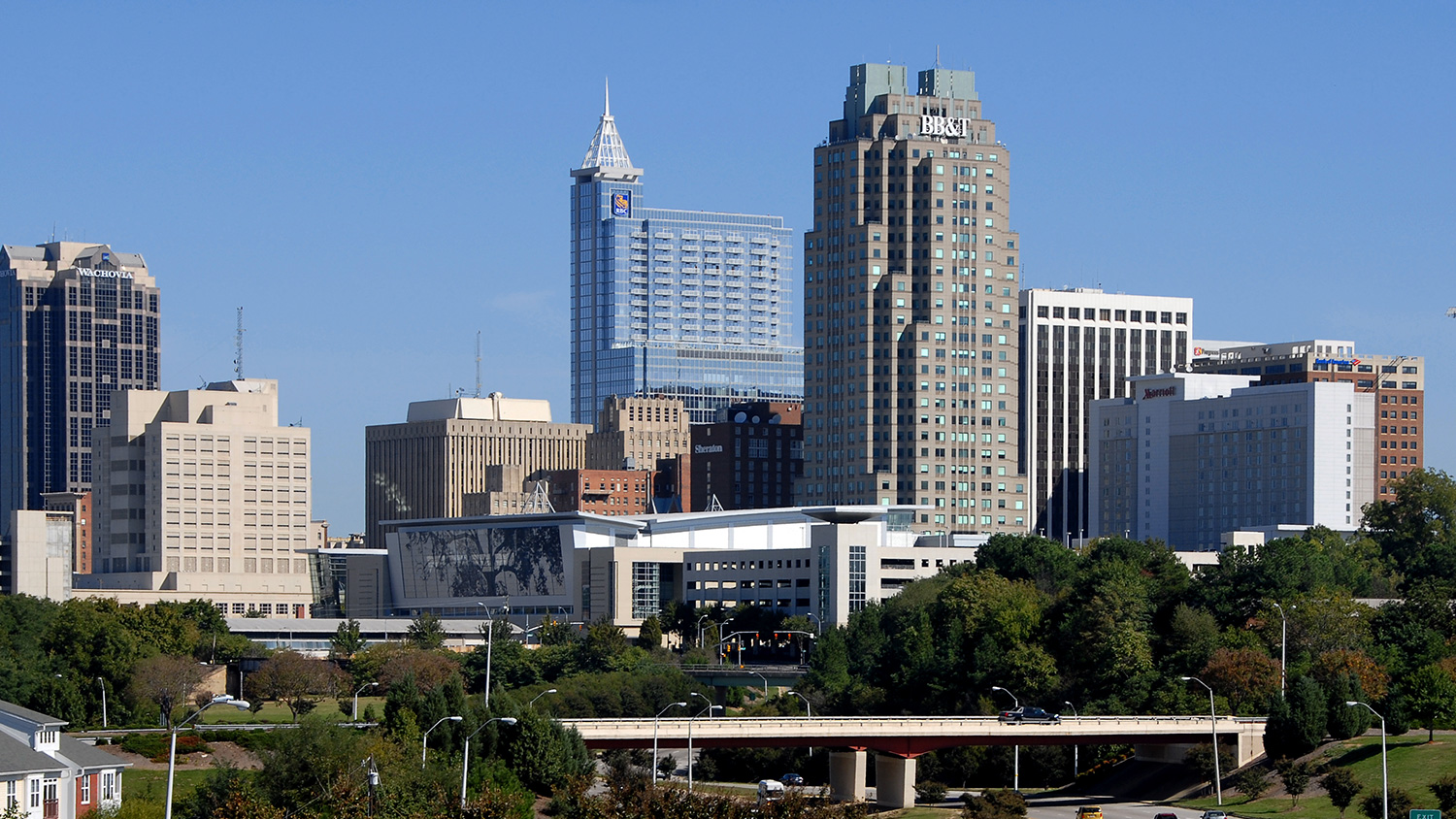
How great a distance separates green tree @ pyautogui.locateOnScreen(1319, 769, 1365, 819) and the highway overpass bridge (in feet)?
50.2

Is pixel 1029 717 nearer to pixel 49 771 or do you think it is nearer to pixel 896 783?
pixel 896 783

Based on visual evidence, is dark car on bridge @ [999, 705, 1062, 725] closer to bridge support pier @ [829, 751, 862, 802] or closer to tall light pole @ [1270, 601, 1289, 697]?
bridge support pier @ [829, 751, 862, 802]

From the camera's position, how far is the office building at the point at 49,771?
114438mm

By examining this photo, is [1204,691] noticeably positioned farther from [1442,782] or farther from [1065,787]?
[1442,782]

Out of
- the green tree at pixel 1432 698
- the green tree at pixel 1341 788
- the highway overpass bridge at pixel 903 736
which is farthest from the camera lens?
the green tree at pixel 1432 698

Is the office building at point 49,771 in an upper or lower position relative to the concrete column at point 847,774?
upper

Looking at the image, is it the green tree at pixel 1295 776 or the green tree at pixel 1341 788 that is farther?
Result: the green tree at pixel 1295 776

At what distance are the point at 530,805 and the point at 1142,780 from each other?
57.1 m

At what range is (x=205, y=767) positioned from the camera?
160m

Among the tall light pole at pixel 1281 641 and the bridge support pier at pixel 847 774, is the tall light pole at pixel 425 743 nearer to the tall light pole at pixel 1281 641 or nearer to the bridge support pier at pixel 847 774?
the bridge support pier at pixel 847 774

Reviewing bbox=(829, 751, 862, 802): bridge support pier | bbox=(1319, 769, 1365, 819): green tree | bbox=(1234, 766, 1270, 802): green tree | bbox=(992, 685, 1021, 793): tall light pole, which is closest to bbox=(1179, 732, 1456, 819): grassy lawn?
bbox=(1234, 766, 1270, 802): green tree

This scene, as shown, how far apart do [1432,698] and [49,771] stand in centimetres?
9905

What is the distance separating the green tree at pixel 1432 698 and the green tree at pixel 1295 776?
11618mm

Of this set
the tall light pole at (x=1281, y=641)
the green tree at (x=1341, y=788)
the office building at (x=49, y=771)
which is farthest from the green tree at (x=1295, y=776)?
the office building at (x=49, y=771)
